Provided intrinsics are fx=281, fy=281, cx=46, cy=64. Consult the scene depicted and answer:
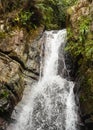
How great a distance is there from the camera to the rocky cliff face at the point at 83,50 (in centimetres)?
1016

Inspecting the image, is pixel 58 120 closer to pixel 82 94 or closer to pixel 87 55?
pixel 82 94

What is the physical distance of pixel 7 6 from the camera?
14.1 meters

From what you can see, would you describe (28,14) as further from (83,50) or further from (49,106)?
(49,106)

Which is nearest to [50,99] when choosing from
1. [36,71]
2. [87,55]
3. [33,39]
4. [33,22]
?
[36,71]

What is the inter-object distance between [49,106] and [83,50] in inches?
106

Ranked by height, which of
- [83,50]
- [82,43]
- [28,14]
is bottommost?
[83,50]

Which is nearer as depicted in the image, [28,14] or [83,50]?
[83,50]

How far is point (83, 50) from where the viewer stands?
11477 mm

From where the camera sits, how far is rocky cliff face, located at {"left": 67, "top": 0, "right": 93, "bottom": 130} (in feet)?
33.3

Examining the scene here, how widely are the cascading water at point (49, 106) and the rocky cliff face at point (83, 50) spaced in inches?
25.4

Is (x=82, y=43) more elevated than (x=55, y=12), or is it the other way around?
(x=55, y=12)

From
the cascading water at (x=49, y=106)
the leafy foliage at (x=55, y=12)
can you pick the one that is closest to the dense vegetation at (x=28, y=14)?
the leafy foliage at (x=55, y=12)

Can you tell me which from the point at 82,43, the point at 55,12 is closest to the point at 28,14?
the point at 82,43

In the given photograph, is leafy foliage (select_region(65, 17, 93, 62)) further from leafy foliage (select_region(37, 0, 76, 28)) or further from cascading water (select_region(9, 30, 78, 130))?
leafy foliage (select_region(37, 0, 76, 28))
